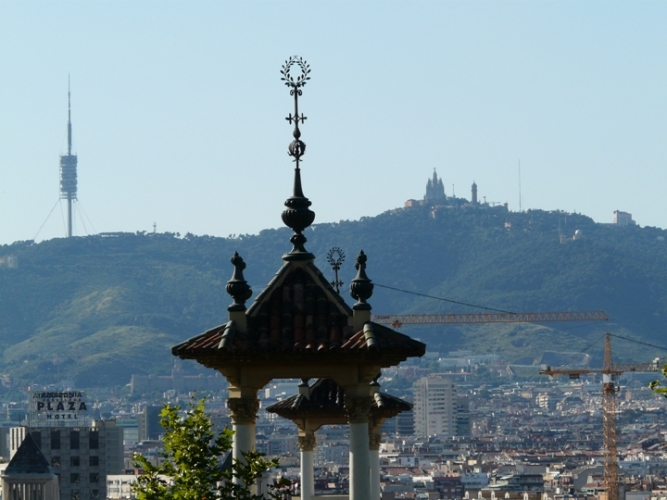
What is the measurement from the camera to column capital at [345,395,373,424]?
24297 millimetres

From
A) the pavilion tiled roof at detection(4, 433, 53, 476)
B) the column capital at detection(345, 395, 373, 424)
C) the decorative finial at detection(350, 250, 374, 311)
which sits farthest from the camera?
the pavilion tiled roof at detection(4, 433, 53, 476)

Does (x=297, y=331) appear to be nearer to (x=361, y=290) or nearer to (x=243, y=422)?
(x=361, y=290)

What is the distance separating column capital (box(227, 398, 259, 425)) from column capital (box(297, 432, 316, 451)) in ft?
15.1

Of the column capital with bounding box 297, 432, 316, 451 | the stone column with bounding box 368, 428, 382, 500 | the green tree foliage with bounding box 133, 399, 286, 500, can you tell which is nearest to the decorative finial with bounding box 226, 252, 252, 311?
the green tree foliage with bounding box 133, 399, 286, 500

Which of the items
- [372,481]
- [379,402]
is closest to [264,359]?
[372,481]

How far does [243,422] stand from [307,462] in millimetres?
5573

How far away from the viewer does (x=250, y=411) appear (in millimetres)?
24516

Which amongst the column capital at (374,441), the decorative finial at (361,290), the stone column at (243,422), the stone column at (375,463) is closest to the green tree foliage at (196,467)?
the stone column at (243,422)

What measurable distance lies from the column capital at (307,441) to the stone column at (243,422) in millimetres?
4564

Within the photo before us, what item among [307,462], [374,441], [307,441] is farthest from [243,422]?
[307,462]

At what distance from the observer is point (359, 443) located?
957 inches

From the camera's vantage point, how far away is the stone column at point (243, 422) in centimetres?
2448

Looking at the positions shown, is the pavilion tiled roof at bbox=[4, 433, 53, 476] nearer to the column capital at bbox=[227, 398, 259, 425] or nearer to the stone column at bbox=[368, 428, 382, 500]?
the stone column at bbox=[368, 428, 382, 500]

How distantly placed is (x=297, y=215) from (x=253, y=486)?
283 centimetres
